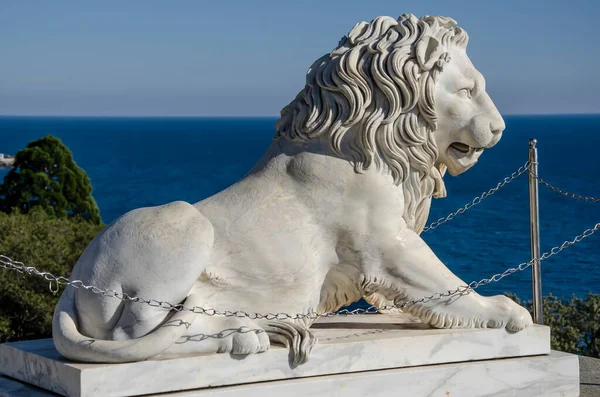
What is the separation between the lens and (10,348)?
551cm

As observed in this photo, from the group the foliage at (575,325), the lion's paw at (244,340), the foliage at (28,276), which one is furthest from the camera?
the foliage at (575,325)

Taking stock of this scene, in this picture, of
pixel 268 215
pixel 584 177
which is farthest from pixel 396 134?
pixel 584 177

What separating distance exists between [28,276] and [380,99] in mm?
4509

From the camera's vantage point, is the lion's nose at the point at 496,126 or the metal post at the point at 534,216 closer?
the lion's nose at the point at 496,126

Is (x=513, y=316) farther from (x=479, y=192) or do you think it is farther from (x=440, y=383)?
(x=479, y=192)

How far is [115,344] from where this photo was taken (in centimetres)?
496

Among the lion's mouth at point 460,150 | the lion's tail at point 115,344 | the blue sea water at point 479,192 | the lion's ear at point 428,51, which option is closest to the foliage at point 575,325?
the lion's mouth at point 460,150

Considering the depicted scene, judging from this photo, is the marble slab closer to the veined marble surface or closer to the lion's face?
the veined marble surface

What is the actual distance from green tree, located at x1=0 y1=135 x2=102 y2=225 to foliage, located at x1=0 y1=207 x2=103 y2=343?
4.78 m

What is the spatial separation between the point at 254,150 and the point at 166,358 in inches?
2326

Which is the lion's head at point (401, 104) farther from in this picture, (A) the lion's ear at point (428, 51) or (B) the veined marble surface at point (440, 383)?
(B) the veined marble surface at point (440, 383)

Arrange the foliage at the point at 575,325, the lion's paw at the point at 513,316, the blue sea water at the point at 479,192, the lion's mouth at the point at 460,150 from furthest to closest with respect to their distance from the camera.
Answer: the blue sea water at the point at 479,192 < the foliage at the point at 575,325 < the lion's mouth at the point at 460,150 < the lion's paw at the point at 513,316

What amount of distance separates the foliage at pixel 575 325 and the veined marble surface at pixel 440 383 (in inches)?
153

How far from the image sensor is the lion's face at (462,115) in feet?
18.5
